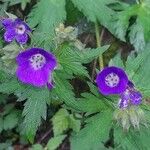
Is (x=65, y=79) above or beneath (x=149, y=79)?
above

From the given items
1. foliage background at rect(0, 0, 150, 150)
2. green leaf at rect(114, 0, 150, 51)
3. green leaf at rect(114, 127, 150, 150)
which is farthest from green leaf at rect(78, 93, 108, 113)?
green leaf at rect(114, 0, 150, 51)

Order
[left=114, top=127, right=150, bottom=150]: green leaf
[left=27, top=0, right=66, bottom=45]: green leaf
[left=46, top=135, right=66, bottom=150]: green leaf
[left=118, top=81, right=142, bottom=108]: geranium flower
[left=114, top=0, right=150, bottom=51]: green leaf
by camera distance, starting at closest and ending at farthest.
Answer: [left=118, top=81, right=142, bottom=108]: geranium flower
[left=114, top=127, right=150, bottom=150]: green leaf
[left=27, top=0, right=66, bottom=45]: green leaf
[left=114, top=0, right=150, bottom=51]: green leaf
[left=46, top=135, right=66, bottom=150]: green leaf

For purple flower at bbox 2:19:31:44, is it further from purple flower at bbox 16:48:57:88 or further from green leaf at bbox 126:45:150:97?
green leaf at bbox 126:45:150:97

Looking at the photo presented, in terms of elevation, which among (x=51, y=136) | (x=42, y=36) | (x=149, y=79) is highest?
(x=42, y=36)

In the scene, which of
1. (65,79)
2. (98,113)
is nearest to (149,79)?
(98,113)

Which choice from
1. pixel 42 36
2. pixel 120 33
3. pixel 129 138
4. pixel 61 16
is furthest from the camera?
pixel 120 33

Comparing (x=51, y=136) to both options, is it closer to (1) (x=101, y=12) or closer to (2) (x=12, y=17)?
(1) (x=101, y=12)

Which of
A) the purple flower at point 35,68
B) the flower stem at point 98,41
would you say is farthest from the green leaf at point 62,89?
the flower stem at point 98,41
